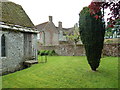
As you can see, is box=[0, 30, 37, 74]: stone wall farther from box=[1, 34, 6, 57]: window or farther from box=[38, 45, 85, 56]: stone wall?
box=[38, 45, 85, 56]: stone wall

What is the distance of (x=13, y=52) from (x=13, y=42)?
0.94 metres

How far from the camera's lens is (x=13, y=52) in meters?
9.33

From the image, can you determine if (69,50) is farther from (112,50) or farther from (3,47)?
(3,47)

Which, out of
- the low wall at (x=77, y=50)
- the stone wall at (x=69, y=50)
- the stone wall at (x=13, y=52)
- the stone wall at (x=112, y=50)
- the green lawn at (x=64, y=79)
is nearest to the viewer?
the green lawn at (x=64, y=79)

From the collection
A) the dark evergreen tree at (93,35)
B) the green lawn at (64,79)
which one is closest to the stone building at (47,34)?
the green lawn at (64,79)

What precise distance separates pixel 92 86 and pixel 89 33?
327 cm

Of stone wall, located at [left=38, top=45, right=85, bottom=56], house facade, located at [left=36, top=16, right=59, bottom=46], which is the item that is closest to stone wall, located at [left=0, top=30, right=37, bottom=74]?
stone wall, located at [left=38, top=45, right=85, bottom=56]

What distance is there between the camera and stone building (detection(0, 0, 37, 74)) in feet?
28.0

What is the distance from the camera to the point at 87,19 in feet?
21.9

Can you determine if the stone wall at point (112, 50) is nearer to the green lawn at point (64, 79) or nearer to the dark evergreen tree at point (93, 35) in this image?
the green lawn at point (64, 79)

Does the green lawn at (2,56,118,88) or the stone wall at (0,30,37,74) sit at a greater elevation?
the stone wall at (0,30,37,74)

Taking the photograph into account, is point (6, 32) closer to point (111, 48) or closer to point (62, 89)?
point (62, 89)

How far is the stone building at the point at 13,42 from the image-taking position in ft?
28.0

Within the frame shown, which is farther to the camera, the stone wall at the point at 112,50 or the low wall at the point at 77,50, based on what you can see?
the low wall at the point at 77,50
